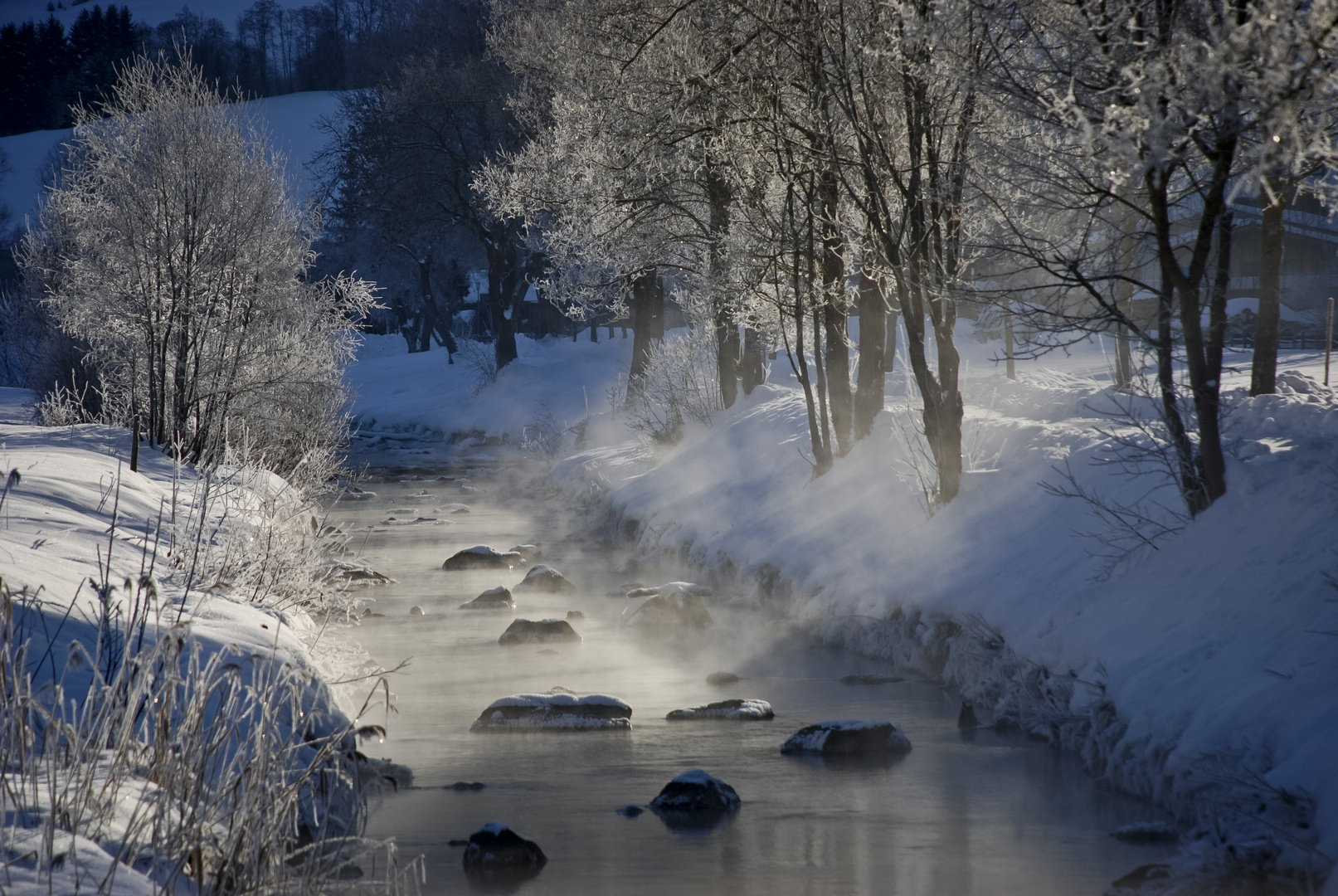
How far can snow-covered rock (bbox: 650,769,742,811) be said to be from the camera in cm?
676

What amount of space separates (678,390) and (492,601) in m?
9.10

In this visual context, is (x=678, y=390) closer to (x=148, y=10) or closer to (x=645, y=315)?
(x=645, y=315)

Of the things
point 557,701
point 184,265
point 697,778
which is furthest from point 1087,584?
point 184,265

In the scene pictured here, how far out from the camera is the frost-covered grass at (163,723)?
353 centimetres

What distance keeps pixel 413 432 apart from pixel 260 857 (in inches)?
1324

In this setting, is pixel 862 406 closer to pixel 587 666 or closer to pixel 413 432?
pixel 587 666

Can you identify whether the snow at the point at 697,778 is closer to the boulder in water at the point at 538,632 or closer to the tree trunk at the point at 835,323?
the boulder in water at the point at 538,632

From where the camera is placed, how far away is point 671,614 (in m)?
11.9

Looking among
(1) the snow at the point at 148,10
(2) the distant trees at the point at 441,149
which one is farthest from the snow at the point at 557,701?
(1) the snow at the point at 148,10

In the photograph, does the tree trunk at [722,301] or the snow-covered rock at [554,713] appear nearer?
the snow-covered rock at [554,713]

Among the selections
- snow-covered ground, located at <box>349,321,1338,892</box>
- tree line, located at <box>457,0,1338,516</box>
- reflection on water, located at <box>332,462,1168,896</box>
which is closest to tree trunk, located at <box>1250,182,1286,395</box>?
tree line, located at <box>457,0,1338,516</box>

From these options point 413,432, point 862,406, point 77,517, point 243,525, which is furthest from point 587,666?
point 413,432

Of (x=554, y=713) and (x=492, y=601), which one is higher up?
(x=554, y=713)

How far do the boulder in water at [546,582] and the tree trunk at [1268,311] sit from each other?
27.3 ft
